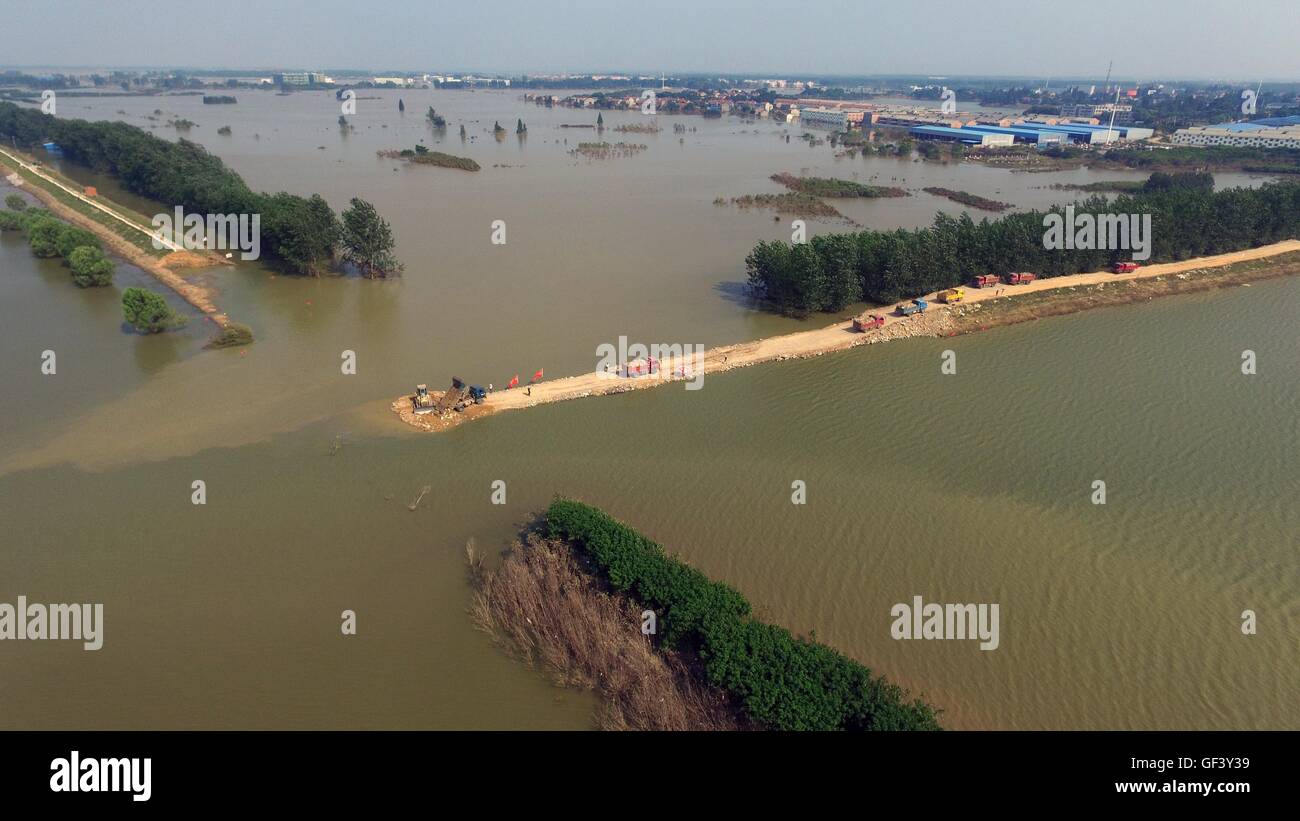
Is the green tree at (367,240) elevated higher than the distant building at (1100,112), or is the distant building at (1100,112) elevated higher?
the distant building at (1100,112)

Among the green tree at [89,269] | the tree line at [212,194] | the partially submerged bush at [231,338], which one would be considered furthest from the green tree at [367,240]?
the green tree at [89,269]

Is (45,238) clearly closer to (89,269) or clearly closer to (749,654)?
(89,269)

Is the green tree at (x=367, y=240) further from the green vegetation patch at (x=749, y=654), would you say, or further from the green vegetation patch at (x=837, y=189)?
the green vegetation patch at (x=837, y=189)

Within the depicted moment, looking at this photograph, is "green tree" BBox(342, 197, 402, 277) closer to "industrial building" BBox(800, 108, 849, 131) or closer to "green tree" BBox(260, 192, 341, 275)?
"green tree" BBox(260, 192, 341, 275)

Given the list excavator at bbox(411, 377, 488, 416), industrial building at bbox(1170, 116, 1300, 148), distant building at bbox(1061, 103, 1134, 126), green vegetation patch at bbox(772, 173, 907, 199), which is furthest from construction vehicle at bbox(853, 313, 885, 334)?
distant building at bbox(1061, 103, 1134, 126)

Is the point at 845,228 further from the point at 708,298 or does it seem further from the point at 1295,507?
the point at 1295,507

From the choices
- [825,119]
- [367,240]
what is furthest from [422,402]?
[825,119]
